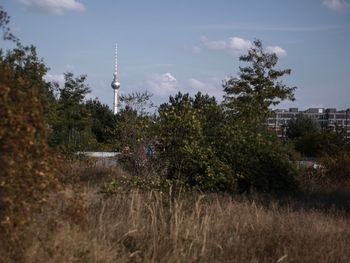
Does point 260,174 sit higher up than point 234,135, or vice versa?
point 234,135

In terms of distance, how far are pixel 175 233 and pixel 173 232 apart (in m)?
0.06

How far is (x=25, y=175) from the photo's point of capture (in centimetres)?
502

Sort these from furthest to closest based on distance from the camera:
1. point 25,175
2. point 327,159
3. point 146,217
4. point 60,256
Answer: point 327,159
point 146,217
point 60,256
point 25,175

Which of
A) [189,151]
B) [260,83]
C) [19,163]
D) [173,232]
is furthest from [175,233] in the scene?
[260,83]

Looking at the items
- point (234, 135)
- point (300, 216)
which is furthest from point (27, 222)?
point (234, 135)

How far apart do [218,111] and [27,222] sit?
9144 millimetres

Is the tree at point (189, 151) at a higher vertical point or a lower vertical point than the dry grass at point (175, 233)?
higher

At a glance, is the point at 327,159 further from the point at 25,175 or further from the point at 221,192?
the point at 25,175

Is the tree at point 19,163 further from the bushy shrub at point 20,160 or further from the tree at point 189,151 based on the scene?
the tree at point 189,151

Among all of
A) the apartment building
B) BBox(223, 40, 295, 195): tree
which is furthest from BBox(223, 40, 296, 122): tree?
BBox(223, 40, 295, 195): tree

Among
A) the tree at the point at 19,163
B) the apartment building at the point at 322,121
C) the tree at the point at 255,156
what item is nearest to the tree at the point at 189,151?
the tree at the point at 255,156

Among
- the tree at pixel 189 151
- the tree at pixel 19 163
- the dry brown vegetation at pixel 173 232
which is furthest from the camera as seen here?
the tree at pixel 189 151

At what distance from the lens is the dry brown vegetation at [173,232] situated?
18.9 feet

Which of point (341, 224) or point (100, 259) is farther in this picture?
point (341, 224)
